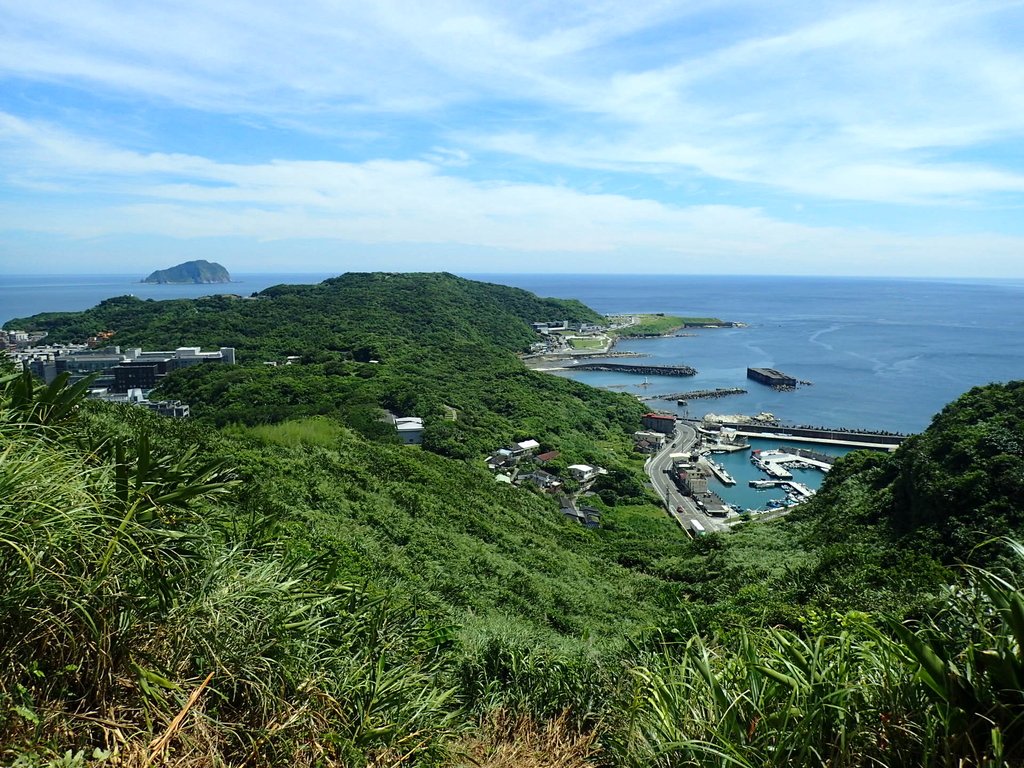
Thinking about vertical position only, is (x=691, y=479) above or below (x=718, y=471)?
above

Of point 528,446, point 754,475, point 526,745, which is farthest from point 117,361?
point 526,745

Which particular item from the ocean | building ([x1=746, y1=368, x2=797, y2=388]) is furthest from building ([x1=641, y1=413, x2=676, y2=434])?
building ([x1=746, y1=368, x2=797, y2=388])

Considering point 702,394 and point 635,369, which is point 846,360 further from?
point 702,394

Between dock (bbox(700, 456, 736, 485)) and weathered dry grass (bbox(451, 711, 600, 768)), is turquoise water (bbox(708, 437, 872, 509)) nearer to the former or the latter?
dock (bbox(700, 456, 736, 485))

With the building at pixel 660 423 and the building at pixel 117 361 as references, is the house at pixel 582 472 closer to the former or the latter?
the building at pixel 660 423

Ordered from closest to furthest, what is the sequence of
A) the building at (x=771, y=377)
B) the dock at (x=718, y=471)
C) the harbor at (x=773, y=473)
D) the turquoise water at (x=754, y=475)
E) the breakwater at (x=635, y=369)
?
the harbor at (x=773, y=473) < the turquoise water at (x=754, y=475) < the dock at (x=718, y=471) < the building at (x=771, y=377) < the breakwater at (x=635, y=369)

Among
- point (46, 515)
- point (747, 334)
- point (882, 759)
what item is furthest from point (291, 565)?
point (747, 334)

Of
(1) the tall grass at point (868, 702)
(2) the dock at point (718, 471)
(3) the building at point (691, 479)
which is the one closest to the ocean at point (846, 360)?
(2) the dock at point (718, 471)
